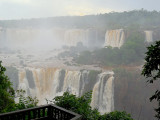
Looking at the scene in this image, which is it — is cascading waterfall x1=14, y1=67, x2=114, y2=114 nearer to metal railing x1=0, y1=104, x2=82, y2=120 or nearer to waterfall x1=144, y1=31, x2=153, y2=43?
waterfall x1=144, y1=31, x2=153, y2=43

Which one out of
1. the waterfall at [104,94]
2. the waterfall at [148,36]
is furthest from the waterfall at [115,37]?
the waterfall at [104,94]

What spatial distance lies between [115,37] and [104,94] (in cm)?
1330

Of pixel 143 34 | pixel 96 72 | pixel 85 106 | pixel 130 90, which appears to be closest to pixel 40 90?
pixel 96 72

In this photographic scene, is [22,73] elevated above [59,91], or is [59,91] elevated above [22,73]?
[22,73]

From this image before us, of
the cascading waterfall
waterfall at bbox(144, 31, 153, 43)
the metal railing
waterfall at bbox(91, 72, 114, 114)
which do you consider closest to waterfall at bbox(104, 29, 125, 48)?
waterfall at bbox(144, 31, 153, 43)

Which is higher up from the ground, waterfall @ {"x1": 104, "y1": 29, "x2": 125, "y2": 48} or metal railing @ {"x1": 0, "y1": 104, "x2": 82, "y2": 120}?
waterfall @ {"x1": 104, "y1": 29, "x2": 125, "y2": 48}

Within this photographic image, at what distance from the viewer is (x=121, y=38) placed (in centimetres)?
2919

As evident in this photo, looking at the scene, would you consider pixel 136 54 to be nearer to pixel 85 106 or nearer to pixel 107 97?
pixel 107 97

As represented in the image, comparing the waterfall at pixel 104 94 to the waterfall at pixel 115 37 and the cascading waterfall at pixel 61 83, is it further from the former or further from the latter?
the waterfall at pixel 115 37

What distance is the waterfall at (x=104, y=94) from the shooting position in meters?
18.0

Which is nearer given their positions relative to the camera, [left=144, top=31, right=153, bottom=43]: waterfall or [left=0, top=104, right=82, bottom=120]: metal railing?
[left=0, top=104, right=82, bottom=120]: metal railing

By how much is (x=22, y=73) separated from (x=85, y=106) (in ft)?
51.1

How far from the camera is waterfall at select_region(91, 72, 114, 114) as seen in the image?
711 inches

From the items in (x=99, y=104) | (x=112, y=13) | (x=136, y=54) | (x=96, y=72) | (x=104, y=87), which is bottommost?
(x=99, y=104)
